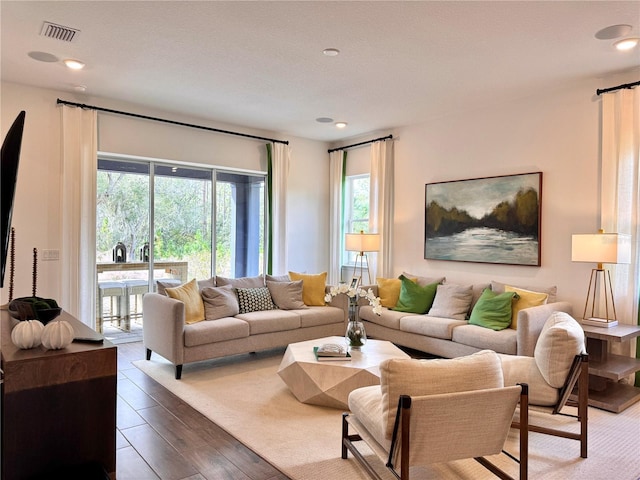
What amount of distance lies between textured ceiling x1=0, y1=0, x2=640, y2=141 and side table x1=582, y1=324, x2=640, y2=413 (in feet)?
7.52

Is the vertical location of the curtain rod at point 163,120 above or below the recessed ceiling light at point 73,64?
below

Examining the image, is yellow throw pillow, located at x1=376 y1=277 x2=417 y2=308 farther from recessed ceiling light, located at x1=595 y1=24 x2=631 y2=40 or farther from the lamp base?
recessed ceiling light, located at x1=595 y1=24 x2=631 y2=40

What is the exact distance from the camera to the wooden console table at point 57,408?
1.61m

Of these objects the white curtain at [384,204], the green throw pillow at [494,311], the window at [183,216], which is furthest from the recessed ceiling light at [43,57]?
the green throw pillow at [494,311]

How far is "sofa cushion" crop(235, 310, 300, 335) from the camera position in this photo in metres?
4.55

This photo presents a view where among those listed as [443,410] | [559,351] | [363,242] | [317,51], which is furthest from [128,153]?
[559,351]

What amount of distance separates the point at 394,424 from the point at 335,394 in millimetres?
1490

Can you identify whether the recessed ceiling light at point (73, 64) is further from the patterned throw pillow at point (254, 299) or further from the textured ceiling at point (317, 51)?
the patterned throw pillow at point (254, 299)

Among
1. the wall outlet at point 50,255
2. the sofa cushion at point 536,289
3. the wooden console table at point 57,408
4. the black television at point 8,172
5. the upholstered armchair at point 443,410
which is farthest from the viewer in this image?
the wall outlet at point 50,255

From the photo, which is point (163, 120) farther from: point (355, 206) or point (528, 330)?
point (528, 330)

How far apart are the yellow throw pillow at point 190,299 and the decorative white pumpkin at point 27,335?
2503 mm

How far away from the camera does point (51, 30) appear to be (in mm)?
3287

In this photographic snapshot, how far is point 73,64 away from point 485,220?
4.55m

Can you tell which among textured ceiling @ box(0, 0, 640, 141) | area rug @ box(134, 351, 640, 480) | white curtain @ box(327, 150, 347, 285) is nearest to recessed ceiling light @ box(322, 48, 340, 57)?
textured ceiling @ box(0, 0, 640, 141)
